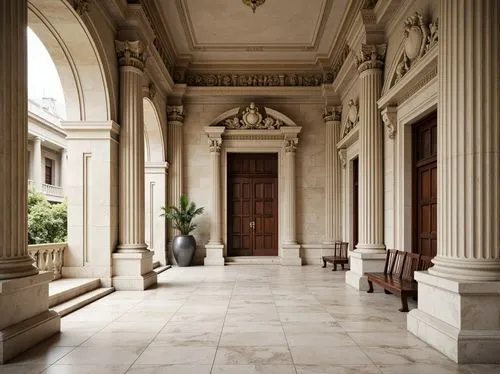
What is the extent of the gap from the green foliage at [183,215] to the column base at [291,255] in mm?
2898

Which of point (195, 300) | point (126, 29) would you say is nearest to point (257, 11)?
point (126, 29)

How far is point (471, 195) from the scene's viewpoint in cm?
439

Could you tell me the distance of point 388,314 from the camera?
6.31m

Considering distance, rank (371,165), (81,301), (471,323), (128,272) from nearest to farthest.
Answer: (471,323), (81,301), (128,272), (371,165)

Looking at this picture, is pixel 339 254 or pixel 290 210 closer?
pixel 339 254

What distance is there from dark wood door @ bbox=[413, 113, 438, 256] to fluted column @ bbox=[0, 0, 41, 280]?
5.99m

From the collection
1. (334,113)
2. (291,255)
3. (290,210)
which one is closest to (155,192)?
(290,210)

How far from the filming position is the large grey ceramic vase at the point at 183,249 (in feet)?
43.7

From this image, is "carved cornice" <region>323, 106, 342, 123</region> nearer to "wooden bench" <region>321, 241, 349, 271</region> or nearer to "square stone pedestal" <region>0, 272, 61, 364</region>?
"wooden bench" <region>321, 241, 349, 271</region>

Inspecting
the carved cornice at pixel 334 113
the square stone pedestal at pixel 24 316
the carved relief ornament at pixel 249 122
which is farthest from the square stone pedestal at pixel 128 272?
the carved cornice at pixel 334 113

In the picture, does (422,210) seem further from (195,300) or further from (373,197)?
(195,300)

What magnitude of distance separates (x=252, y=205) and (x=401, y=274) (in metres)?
7.94

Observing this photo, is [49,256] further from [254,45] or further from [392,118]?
[254,45]

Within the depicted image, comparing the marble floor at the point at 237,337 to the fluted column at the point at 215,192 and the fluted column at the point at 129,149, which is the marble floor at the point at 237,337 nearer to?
the fluted column at the point at 129,149
